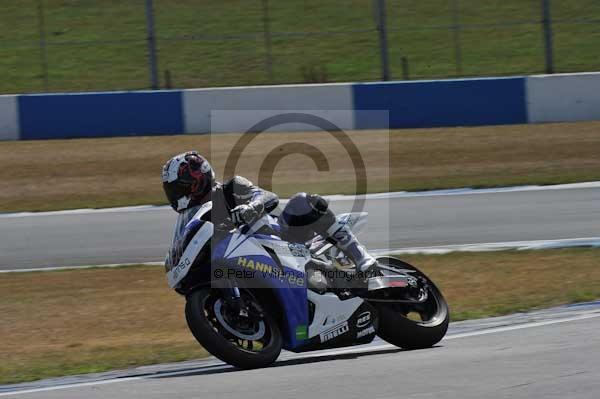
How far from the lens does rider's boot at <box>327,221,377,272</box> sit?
6.97 m

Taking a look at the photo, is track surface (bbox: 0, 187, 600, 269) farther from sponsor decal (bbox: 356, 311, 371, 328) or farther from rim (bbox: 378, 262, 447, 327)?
sponsor decal (bbox: 356, 311, 371, 328)

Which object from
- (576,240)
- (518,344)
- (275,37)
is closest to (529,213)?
(576,240)

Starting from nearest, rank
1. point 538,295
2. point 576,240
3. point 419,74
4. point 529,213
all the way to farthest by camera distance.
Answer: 1. point 538,295
2. point 576,240
3. point 529,213
4. point 419,74

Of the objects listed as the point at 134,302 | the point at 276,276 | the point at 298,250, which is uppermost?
the point at 298,250

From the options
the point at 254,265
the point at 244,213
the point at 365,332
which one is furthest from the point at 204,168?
the point at 365,332

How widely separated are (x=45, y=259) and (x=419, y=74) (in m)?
10.5

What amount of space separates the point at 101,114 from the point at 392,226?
7.70 m

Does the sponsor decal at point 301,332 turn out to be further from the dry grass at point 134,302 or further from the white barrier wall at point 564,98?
the white barrier wall at point 564,98

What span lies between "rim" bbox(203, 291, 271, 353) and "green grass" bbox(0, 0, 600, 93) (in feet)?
46.0

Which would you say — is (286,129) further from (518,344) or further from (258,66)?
(518,344)

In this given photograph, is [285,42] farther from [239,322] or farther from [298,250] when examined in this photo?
[239,322]

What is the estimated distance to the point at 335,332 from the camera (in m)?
6.89

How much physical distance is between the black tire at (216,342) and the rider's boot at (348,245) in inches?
32.2

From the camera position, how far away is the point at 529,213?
517 inches
